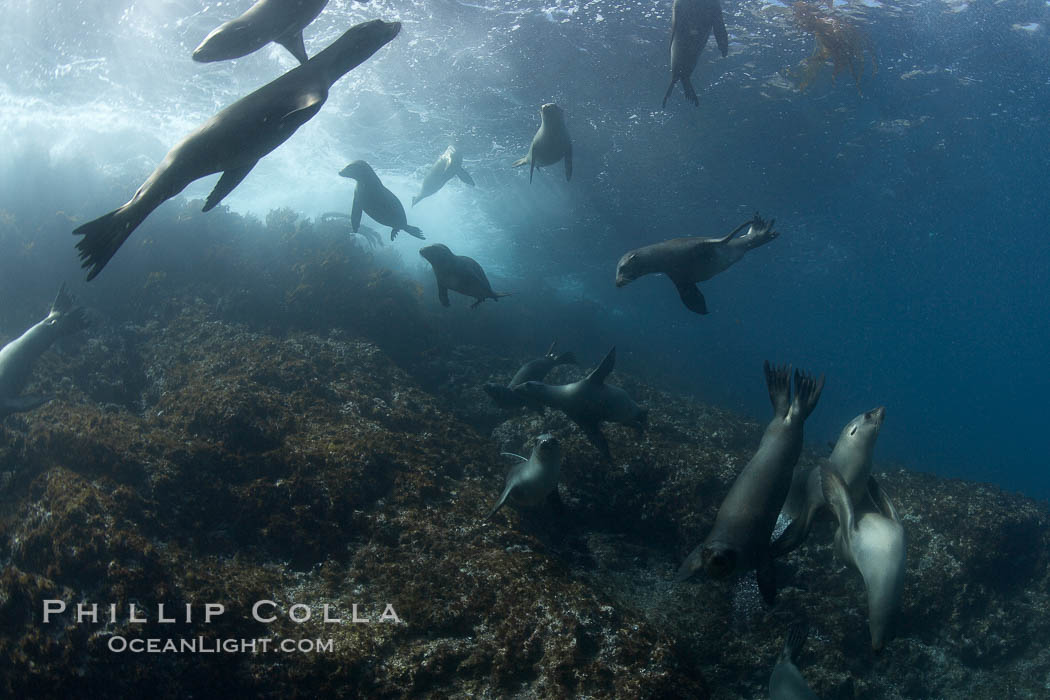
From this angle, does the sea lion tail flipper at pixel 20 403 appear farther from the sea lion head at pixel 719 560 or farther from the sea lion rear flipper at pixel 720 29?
the sea lion rear flipper at pixel 720 29

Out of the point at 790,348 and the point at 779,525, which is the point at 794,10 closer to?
the point at 779,525

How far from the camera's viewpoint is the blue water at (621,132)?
12930 mm

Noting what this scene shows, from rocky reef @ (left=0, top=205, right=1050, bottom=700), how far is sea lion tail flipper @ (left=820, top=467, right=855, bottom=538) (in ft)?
5.17

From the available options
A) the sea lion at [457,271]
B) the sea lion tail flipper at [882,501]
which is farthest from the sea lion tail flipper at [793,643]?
the sea lion at [457,271]

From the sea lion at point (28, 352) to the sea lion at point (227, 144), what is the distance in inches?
217

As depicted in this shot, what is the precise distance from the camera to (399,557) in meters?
4.17

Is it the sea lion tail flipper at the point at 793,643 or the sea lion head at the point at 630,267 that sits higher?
the sea lion head at the point at 630,267

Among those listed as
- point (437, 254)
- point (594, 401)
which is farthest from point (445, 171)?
point (594, 401)

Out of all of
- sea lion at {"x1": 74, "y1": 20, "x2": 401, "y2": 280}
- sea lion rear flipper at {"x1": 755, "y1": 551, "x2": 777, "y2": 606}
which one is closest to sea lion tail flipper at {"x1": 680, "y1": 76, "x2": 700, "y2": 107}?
sea lion at {"x1": 74, "y1": 20, "x2": 401, "y2": 280}

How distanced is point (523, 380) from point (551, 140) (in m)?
3.65

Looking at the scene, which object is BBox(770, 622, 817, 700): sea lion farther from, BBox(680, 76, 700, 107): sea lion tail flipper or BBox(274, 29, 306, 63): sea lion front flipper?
BBox(274, 29, 306, 63): sea lion front flipper

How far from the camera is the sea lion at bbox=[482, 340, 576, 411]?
20.8 ft

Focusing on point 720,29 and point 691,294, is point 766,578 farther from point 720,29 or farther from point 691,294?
point 720,29

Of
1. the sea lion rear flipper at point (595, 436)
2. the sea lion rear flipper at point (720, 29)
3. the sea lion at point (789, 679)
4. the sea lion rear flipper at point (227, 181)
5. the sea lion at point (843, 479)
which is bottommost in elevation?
the sea lion at point (789, 679)
